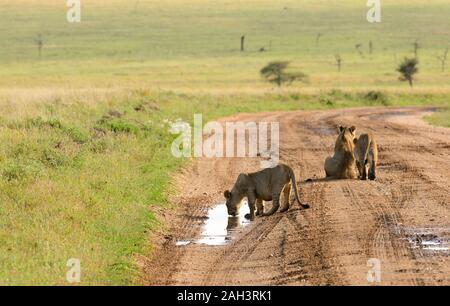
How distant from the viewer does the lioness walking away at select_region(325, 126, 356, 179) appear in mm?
16234

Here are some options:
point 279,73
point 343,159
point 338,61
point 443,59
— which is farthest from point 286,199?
point 443,59

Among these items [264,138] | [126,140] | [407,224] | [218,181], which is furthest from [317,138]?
[407,224]

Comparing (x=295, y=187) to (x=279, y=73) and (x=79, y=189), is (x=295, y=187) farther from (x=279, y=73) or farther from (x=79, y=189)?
(x=279, y=73)

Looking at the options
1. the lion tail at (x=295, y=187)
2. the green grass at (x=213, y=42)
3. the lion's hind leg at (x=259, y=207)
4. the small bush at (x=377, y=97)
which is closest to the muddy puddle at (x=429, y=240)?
the lion tail at (x=295, y=187)

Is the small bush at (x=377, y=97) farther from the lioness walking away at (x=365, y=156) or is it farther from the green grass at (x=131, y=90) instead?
the lioness walking away at (x=365, y=156)

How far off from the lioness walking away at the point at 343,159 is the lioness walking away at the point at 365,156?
109 mm

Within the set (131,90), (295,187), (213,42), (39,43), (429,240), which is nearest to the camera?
(429,240)

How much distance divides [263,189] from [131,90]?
27650mm

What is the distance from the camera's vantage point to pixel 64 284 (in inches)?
350

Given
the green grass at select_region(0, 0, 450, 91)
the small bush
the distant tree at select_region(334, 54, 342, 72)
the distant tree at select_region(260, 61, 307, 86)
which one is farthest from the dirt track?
the distant tree at select_region(334, 54, 342, 72)

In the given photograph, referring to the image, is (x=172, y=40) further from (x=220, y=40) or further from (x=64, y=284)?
(x=64, y=284)

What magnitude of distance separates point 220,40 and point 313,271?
4473 inches

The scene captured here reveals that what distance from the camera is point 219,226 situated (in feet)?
43.4

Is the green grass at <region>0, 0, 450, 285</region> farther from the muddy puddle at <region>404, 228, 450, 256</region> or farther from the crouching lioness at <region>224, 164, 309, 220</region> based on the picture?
the muddy puddle at <region>404, 228, 450, 256</region>
